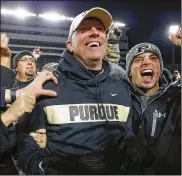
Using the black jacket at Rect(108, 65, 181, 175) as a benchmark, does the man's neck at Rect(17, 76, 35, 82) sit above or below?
above

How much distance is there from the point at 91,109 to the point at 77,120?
75 mm

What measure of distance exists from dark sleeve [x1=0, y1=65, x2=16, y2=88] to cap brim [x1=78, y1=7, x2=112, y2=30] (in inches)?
14.9

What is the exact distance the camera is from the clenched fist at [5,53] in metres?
1.28

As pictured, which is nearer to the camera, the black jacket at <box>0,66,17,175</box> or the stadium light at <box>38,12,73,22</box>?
the black jacket at <box>0,66,17,175</box>

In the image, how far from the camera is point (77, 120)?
4.33 ft

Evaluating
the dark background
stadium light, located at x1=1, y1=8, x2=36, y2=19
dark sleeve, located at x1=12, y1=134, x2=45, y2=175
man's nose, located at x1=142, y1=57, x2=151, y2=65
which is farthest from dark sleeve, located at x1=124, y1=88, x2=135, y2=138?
stadium light, located at x1=1, y1=8, x2=36, y2=19

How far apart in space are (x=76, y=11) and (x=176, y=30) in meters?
0.45

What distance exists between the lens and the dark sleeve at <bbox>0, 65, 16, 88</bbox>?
50.1 inches

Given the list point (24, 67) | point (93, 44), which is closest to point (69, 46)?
point (93, 44)

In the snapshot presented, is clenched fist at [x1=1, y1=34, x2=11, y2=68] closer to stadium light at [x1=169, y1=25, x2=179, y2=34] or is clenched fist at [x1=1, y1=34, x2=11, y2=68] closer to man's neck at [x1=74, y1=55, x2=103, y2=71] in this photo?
man's neck at [x1=74, y1=55, x2=103, y2=71]

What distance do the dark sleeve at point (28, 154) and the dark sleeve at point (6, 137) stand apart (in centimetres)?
3

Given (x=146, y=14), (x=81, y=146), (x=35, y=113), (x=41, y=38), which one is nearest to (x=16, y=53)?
(x=41, y=38)

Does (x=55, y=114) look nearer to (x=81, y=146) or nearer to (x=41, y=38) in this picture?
(x=81, y=146)

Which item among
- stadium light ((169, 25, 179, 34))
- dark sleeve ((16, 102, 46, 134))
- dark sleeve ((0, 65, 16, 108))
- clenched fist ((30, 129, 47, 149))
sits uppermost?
stadium light ((169, 25, 179, 34))
